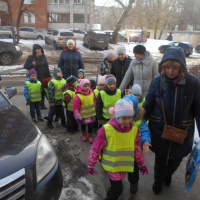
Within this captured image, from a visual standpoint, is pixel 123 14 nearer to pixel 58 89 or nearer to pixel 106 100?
pixel 58 89

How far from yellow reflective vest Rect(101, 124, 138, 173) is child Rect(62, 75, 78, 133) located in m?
2.26

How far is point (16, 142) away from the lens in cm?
226

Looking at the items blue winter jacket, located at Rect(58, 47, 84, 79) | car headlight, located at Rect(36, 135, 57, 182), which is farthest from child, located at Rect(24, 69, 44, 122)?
car headlight, located at Rect(36, 135, 57, 182)

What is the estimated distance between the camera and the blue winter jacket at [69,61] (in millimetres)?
6070

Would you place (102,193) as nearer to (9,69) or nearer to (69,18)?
(9,69)

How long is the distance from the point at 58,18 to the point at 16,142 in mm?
44518

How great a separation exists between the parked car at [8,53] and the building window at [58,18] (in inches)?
1275

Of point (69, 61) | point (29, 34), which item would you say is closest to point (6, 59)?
point (69, 61)

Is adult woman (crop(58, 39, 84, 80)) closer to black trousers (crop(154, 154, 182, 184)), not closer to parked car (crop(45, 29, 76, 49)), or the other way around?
black trousers (crop(154, 154, 182, 184))

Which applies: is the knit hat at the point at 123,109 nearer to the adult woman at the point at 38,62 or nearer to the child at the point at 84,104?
the child at the point at 84,104

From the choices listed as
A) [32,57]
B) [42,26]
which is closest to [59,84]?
[32,57]

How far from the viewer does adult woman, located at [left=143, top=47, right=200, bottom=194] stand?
8.05ft

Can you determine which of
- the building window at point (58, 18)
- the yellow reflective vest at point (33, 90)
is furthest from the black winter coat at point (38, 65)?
the building window at point (58, 18)

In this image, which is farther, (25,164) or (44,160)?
(44,160)
